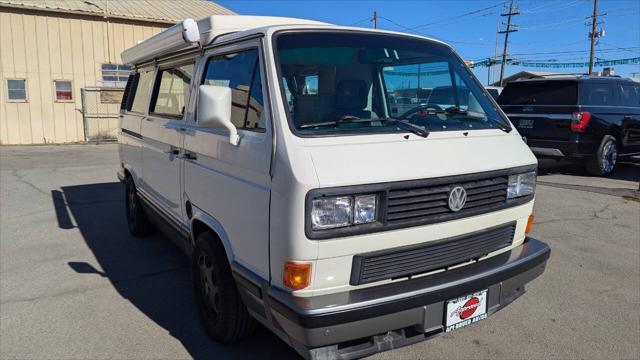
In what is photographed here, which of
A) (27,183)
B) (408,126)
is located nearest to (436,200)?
(408,126)

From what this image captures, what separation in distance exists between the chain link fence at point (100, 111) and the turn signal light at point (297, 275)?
17.0m

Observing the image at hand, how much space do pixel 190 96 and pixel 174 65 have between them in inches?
29.0

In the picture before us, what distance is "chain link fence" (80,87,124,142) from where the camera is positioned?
58.0 ft

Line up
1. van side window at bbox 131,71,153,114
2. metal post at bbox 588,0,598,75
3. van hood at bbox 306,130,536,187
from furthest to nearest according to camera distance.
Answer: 1. metal post at bbox 588,0,598,75
2. van side window at bbox 131,71,153,114
3. van hood at bbox 306,130,536,187

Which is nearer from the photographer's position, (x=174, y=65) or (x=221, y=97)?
(x=221, y=97)

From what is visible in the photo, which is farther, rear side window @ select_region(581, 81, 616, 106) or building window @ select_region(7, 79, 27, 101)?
building window @ select_region(7, 79, 27, 101)

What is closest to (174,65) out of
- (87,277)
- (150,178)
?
(150,178)

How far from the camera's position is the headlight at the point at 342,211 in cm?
237

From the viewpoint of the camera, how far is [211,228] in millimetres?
3262

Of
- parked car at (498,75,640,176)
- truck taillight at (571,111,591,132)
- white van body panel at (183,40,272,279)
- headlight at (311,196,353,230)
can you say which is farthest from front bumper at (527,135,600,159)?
headlight at (311,196,353,230)

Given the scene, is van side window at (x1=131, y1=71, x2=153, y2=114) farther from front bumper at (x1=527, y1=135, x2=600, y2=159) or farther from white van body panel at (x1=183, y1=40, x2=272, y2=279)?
front bumper at (x1=527, y1=135, x2=600, y2=159)

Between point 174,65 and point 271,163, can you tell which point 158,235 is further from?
point 271,163

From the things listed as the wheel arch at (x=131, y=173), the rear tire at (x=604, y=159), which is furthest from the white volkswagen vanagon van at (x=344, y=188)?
the rear tire at (x=604, y=159)

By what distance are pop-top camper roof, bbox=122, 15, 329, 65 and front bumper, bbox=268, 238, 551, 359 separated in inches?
76.6
